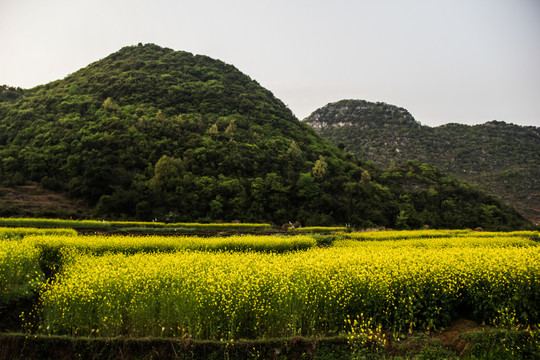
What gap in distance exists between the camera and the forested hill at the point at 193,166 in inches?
1831

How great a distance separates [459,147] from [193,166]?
7949cm

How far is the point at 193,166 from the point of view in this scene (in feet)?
173

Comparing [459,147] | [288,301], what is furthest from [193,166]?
[459,147]

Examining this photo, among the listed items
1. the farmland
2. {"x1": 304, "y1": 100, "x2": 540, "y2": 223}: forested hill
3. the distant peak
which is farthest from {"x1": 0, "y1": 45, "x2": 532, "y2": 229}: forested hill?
the distant peak

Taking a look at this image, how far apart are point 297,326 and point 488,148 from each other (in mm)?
100740

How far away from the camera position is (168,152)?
54938 millimetres

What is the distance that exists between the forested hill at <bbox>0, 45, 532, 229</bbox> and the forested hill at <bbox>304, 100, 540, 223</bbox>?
16.5 m

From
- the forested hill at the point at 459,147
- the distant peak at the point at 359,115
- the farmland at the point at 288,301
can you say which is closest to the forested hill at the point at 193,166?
the forested hill at the point at 459,147

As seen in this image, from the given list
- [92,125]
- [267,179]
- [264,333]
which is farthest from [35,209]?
[264,333]

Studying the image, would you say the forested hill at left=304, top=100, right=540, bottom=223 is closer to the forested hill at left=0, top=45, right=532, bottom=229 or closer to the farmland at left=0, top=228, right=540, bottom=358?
the forested hill at left=0, top=45, right=532, bottom=229

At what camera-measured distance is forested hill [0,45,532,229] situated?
46500 millimetres

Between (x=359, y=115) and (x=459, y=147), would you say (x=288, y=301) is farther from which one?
(x=359, y=115)

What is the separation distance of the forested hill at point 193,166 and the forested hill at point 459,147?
54.2ft

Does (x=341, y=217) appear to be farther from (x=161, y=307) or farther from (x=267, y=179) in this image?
(x=161, y=307)
